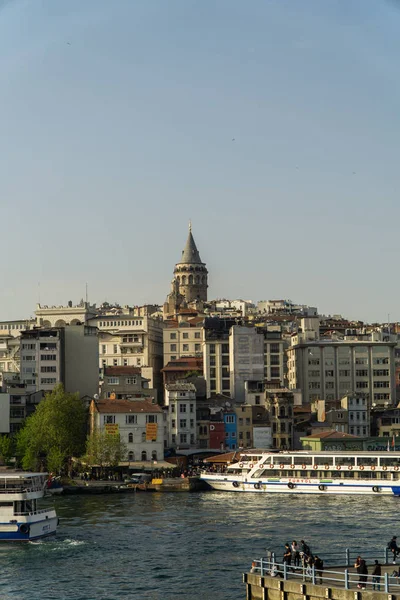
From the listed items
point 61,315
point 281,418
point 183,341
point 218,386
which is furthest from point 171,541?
point 61,315

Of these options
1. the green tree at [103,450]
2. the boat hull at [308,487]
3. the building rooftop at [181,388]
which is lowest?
the boat hull at [308,487]

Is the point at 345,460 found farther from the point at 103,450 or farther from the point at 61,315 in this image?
the point at 61,315

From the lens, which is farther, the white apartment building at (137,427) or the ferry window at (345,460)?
the white apartment building at (137,427)

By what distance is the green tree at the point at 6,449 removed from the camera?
9419 cm

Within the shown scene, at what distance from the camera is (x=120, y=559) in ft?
172

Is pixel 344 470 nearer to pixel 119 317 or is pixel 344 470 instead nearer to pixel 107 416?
pixel 107 416

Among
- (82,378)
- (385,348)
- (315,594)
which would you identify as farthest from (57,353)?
(315,594)

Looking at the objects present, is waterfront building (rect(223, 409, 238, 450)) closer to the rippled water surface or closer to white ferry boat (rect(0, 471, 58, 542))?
the rippled water surface

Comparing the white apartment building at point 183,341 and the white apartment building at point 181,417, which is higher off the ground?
the white apartment building at point 183,341

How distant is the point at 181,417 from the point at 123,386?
9.38m

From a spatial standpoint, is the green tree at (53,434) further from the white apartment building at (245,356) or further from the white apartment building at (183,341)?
the white apartment building at (183,341)

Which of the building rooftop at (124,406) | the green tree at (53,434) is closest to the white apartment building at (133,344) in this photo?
the building rooftop at (124,406)

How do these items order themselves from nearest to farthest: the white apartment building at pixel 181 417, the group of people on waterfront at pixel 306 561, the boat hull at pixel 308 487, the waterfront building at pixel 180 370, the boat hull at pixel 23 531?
the group of people on waterfront at pixel 306 561
the boat hull at pixel 23 531
the boat hull at pixel 308 487
the white apartment building at pixel 181 417
the waterfront building at pixel 180 370

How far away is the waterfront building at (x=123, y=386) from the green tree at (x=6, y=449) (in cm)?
1240
